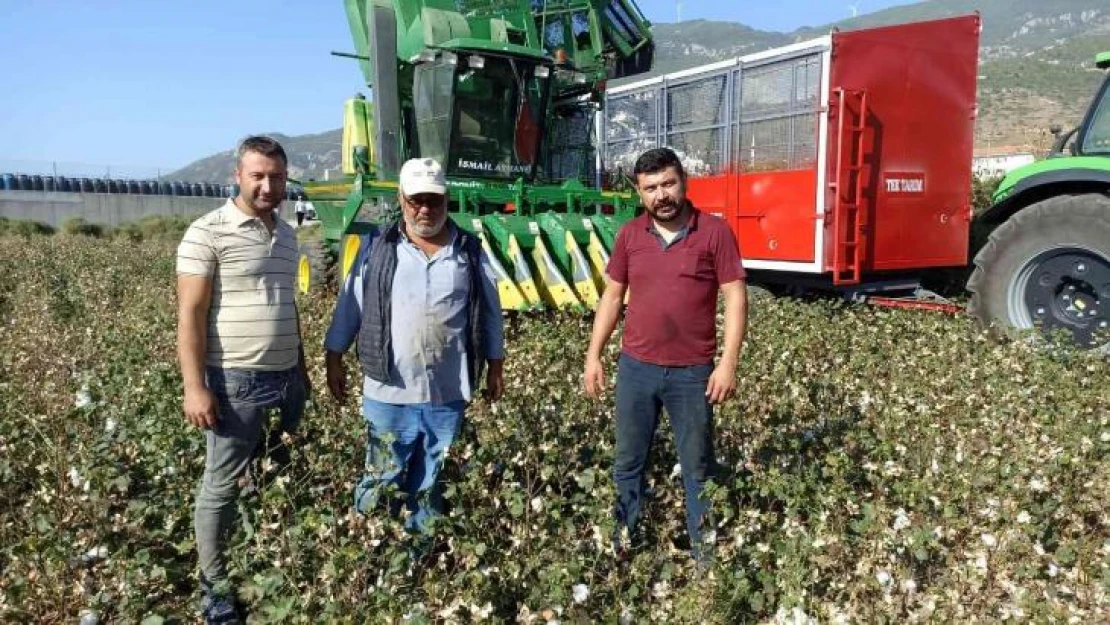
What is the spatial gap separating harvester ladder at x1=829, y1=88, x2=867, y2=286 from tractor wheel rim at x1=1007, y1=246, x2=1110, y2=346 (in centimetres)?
150

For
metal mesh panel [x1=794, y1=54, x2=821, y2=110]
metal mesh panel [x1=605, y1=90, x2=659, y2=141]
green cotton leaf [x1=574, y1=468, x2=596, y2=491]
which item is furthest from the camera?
metal mesh panel [x1=605, y1=90, x2=659, y2=141]

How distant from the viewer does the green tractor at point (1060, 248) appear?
6.19 metres

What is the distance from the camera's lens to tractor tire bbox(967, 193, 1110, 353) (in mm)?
6152

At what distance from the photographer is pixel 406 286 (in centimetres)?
313

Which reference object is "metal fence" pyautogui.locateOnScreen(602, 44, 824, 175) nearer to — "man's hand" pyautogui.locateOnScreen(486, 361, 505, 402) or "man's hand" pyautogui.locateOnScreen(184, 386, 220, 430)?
"man's hand" pyautogui.locateOnScreen(486, 361, 505, 402)

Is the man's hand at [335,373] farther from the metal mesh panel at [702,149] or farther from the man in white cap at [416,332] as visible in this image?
the metal mesh panel at [702,149]

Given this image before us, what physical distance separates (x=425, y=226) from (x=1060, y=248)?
5.53m

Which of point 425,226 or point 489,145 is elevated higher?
point 489,145

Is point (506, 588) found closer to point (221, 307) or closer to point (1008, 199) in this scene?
point (221, 307)

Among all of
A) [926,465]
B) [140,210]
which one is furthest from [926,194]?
[140,210]

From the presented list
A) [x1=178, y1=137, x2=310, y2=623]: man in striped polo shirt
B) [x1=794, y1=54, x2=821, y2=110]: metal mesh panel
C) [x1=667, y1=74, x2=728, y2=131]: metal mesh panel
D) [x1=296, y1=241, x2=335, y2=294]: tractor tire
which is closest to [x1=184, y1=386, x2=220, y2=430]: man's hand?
[x1=178, y1=137, x2=310, y2=623]: man in striped polo shirt

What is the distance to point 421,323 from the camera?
3139 millimetres

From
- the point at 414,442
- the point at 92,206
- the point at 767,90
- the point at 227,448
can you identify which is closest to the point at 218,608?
the point at 227,448

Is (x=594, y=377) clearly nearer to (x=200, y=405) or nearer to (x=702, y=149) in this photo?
(x=200, y=405)
